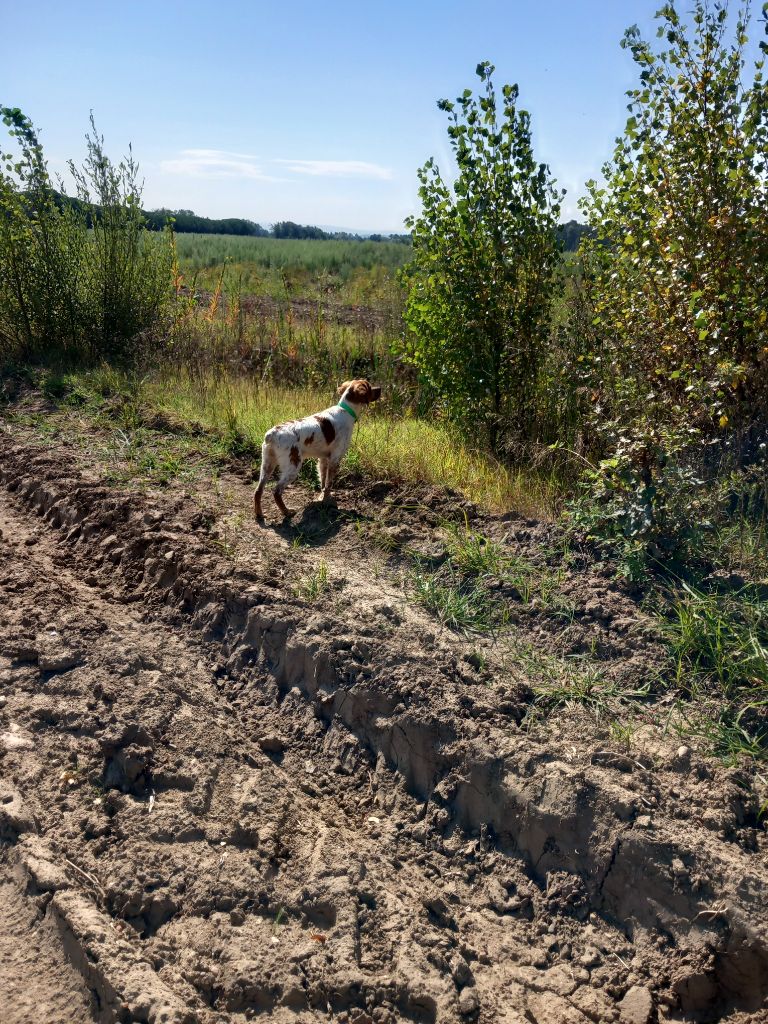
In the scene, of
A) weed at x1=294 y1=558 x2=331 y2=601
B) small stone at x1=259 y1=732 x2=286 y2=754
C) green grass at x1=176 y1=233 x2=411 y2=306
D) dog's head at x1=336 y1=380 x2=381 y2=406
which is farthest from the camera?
A: green grass at x1=176 y1=233 x2=411 y2=306

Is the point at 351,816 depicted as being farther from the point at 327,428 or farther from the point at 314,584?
the point at 327,428

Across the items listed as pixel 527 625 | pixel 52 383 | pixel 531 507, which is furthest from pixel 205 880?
pixel 52 383

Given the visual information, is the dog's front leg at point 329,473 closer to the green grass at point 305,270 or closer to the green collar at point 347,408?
the green collar at point 347,408

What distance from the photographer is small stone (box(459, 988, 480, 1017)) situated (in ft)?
9.45

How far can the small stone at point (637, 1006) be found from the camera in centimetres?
288

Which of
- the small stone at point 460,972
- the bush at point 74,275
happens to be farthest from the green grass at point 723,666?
Result: the bush at point 74,275

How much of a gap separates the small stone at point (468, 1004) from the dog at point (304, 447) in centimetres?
368

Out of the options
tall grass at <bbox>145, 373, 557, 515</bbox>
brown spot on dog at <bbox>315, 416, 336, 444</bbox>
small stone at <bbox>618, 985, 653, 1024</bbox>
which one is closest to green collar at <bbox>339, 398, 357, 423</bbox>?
brown spot on dog at <bbox>315, 416, 336, 444</bbox>

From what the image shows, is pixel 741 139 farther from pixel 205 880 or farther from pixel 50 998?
pixel 50 998

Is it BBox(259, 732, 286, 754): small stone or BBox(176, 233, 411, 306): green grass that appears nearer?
BBox(259, 732, 286, 754): small stone

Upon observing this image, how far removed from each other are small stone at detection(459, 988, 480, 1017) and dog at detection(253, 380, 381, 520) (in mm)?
3682

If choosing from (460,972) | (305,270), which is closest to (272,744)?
(460,972)

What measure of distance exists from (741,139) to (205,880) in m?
5.42

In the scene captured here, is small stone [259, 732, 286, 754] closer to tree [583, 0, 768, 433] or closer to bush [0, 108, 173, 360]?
tree [583, 0, 768, 433]
